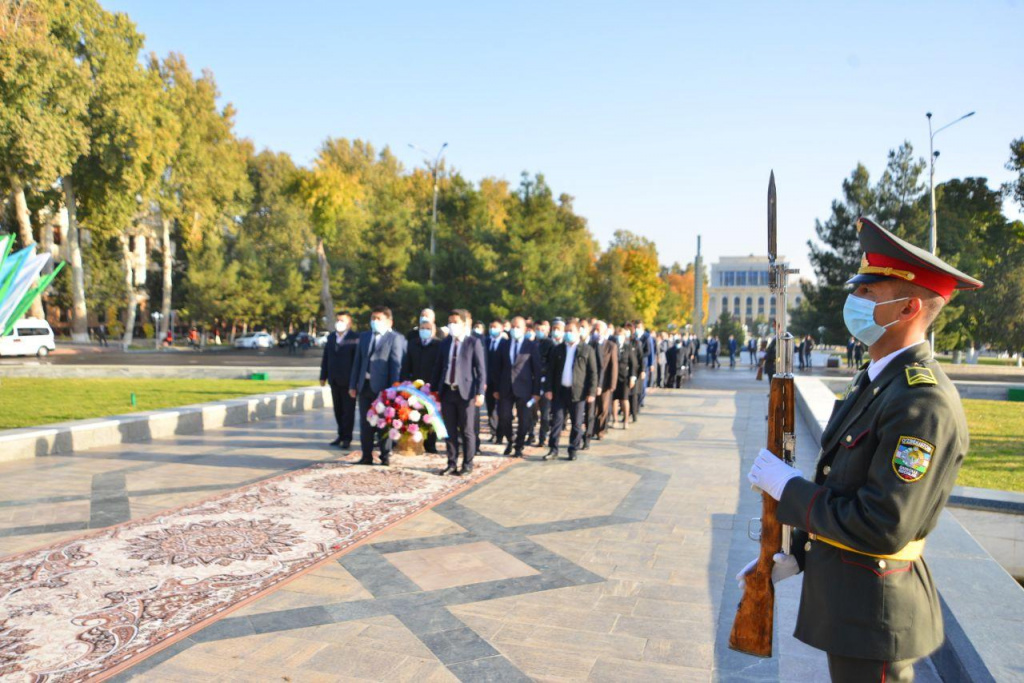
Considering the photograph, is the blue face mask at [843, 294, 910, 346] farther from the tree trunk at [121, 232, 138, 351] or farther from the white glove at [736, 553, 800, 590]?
the tree trunk at [121, 232, 138, 351]

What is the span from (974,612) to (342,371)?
29.5 ft

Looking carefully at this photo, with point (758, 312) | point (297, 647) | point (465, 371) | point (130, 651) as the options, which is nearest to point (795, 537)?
point (297, 647)

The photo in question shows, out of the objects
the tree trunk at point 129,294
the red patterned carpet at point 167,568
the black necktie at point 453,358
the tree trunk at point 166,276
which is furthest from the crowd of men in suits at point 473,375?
the tree trunk at point 166,276

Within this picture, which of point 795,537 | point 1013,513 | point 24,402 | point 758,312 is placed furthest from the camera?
point 758,312

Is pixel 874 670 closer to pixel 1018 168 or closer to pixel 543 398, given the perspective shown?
pixel 543 398

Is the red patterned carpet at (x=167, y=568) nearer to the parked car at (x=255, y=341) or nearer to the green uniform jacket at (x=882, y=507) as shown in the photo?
the green uniform jacket at (x=882, y=507)

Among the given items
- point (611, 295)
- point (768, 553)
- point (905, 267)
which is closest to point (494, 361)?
point (768, 553)

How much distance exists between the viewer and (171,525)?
6898 millimetres

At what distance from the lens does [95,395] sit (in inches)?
661

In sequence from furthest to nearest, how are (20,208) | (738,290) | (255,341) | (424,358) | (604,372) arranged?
(738,290) → (255,341) → (20,208) → (604,372) → (424,358)

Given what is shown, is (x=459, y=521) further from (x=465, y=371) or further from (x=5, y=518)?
(x=5, y=518)

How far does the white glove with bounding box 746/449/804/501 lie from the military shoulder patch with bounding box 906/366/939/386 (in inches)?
17.4

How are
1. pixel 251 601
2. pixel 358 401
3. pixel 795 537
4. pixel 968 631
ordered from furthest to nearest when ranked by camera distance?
pixel 358 401, pixel 251 601, pixel 968 631, pixel 795 537

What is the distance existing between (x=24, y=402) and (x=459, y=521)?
12204 mm
